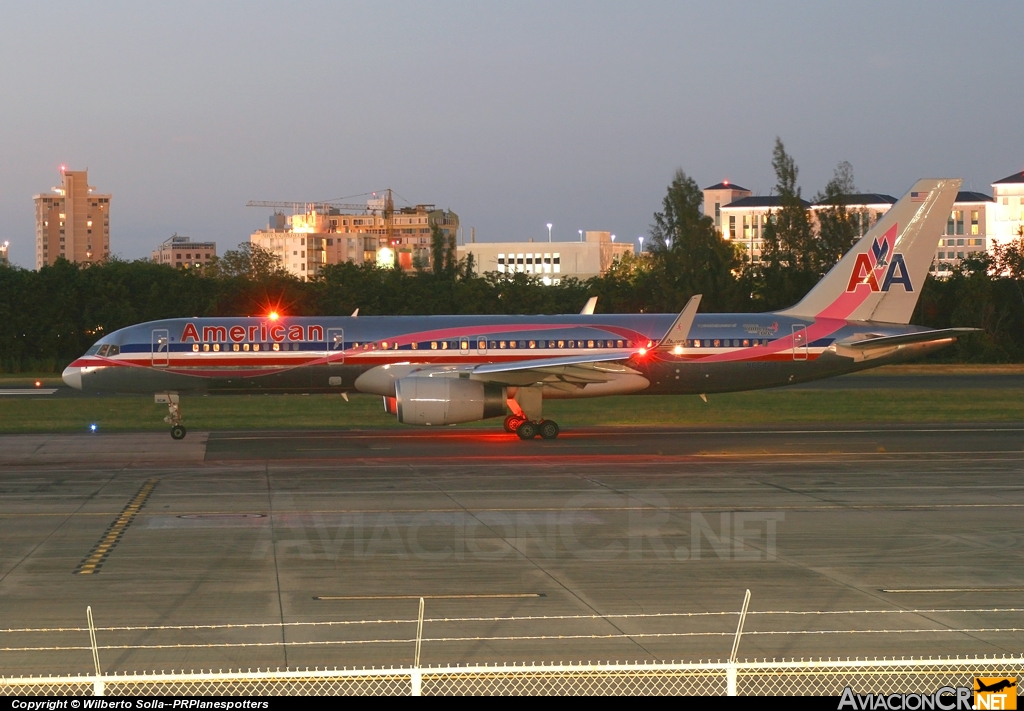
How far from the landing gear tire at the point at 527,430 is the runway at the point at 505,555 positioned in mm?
3127

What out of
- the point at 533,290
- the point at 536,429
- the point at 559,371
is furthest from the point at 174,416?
the point at 533,290

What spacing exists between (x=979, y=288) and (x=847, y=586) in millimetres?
73816

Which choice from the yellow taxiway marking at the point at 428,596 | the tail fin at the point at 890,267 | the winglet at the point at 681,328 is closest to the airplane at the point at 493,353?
the tail fin at the point at 890,267

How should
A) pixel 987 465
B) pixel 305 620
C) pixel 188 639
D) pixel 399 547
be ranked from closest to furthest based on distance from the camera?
pixel 188 639 < pixel 305 620 < pixel 399 547 < pixel 987 465

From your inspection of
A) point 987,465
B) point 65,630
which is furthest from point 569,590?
point 987,465

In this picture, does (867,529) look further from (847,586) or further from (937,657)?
(937,657)

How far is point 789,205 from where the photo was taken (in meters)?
97.7

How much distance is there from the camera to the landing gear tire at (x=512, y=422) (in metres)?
35.0

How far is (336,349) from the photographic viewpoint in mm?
36031

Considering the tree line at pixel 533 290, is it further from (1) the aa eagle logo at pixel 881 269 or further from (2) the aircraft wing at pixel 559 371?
(2) the aircraft wing at pixel 559 371

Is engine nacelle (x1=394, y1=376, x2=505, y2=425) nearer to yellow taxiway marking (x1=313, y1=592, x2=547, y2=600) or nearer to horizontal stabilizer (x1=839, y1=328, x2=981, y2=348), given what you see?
horizontal stabilizer (x1=839, y1=328, x2=981, y2=348)

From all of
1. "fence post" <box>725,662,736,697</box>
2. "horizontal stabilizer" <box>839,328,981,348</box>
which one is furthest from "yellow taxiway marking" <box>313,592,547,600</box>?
"horizontal stabilizer" <box>839,328,981,348</box>

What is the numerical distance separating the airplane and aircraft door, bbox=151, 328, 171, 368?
0.03 meters

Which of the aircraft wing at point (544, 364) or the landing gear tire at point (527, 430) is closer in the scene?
the aircraft wing at point (544, 364)
